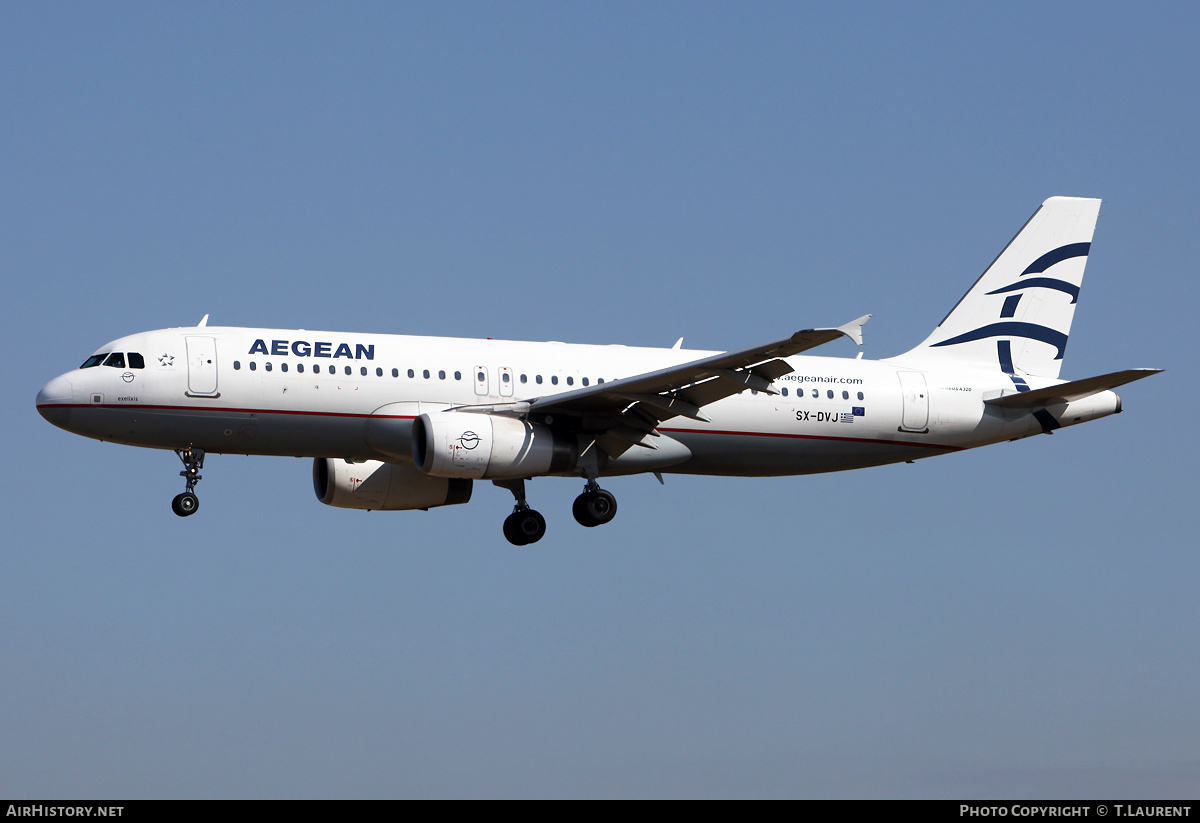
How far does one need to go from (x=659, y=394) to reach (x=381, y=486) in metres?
9.00

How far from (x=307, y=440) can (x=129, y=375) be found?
13.6 feet

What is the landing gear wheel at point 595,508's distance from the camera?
38.0m

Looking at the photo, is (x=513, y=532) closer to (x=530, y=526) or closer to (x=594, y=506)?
(x=530, y=526)

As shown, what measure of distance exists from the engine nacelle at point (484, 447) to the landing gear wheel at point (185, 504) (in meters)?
5.14

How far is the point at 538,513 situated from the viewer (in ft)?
129

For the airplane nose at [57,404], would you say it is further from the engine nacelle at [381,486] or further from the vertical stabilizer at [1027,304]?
the vertical stabilizer at [1027,304]

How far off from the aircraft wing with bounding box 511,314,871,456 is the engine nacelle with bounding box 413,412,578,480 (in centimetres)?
68

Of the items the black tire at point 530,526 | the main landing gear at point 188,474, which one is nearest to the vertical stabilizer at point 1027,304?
the black tire at point 530,526

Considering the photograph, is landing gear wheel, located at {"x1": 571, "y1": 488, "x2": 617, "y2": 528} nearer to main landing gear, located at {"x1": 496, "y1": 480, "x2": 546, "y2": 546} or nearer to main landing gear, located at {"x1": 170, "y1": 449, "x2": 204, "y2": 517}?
main landing gear, located at {"x1": 496, "y1": 480, "x2": 546, "y2": 546}

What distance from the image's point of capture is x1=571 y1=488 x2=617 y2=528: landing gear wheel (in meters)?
38.0

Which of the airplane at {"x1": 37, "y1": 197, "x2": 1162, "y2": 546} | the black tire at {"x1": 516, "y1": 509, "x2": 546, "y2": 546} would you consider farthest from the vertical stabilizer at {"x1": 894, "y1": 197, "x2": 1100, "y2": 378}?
the black tire at {"x1": 516, "y1": 509, "x2": 546, "y2": 546}
